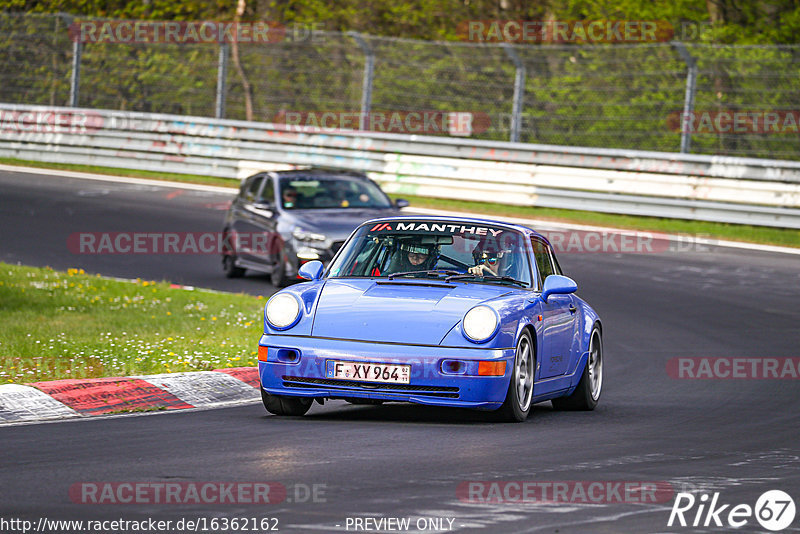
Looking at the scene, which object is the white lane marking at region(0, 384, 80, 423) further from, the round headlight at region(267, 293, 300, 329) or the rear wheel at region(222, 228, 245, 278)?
the rear wheel at region(222, 228, 245, 278)

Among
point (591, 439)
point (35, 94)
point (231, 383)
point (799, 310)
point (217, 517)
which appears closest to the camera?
point (217, 517)

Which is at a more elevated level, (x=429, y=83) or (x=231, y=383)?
(x=429, y=83)

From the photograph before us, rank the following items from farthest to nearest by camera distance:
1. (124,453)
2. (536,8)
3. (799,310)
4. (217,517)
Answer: (536,8) < (799,310) < (124,453) < (217,517)

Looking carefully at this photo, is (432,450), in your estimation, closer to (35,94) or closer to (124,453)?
(124,453)

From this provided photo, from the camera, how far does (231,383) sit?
→ 10.1 metres

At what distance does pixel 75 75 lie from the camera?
29.8 meters

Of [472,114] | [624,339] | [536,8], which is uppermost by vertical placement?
[536,8]

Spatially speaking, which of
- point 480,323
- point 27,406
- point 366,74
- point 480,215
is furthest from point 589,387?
point 366,74

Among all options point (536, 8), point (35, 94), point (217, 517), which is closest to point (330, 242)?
point (217, 517)

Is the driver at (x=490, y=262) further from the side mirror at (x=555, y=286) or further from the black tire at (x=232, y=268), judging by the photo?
the black tire at (x=232, y=268)

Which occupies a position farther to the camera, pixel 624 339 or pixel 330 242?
pixel 330 242

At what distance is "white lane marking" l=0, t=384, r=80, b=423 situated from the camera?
27.4 feet

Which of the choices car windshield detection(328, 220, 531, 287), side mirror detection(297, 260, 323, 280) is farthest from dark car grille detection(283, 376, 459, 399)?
side mirror detection(297, 260, 323, 280)

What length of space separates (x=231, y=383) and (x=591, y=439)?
298cm
